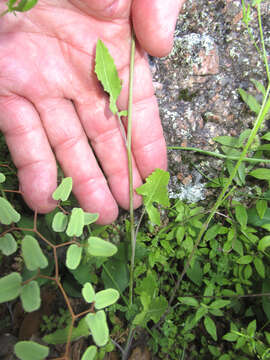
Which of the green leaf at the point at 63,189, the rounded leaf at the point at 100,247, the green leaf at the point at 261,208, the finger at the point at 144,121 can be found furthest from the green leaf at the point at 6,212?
the green leaf at the point at 261,208

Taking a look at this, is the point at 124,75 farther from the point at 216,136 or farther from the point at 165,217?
the point at 165,217

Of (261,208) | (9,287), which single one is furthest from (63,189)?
(261,208)

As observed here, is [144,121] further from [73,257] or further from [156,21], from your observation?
[73,257]

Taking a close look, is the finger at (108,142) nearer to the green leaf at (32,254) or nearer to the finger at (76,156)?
the finger at (76,156)

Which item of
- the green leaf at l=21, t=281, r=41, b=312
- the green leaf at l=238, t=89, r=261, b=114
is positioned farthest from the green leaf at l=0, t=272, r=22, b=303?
the green leaf at l=238, t=89, r=261, b=114

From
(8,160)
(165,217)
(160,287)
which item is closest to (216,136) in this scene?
(165,217)

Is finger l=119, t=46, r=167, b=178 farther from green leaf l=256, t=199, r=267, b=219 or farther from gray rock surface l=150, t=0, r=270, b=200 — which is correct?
green leaf l=256, t=199, r=267, b=219

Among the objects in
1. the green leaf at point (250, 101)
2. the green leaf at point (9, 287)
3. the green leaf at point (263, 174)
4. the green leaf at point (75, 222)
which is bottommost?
the green leaf at point (263, 174)
